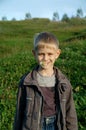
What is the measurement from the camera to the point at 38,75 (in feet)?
13.3

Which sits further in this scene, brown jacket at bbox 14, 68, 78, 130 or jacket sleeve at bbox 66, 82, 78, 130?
jacket sleeve at bbox 66, 82, 78, 130

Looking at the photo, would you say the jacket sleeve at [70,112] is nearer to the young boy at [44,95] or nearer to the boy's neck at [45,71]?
the young boy at [44,95]

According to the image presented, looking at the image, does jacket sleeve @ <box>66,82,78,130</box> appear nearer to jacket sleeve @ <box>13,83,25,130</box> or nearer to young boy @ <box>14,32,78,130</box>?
young boy @ <box>14,32,78,130</box>

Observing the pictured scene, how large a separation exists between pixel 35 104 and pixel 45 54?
51 centimetres

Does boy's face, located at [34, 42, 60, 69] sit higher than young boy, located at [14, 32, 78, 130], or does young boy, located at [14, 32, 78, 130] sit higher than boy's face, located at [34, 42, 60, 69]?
boy's face, located at [34, 42, 60, 69]

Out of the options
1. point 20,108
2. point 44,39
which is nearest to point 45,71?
point 44,39

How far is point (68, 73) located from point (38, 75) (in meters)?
7.02

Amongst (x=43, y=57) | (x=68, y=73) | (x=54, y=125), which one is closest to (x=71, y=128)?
(x=54, y=125)

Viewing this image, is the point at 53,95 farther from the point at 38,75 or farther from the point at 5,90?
the point at 5,90

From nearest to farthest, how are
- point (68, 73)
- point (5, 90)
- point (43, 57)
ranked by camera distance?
point (43, 57) < point (5, 90) < point (68, 73)

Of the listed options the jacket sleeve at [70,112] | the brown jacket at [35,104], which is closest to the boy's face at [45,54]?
the brown jacket at [35,104]

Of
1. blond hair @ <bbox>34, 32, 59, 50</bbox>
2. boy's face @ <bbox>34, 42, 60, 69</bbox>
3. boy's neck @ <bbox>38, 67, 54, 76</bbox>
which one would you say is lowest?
boy's neck @ <bbox>38, 67, 54, 76</bbox>

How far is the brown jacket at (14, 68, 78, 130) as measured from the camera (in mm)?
3980

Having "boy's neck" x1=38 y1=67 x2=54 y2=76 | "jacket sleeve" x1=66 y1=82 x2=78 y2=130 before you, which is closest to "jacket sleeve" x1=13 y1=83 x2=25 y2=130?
"boy's neck" x1=38 y1=67 x2=54 y2=76
